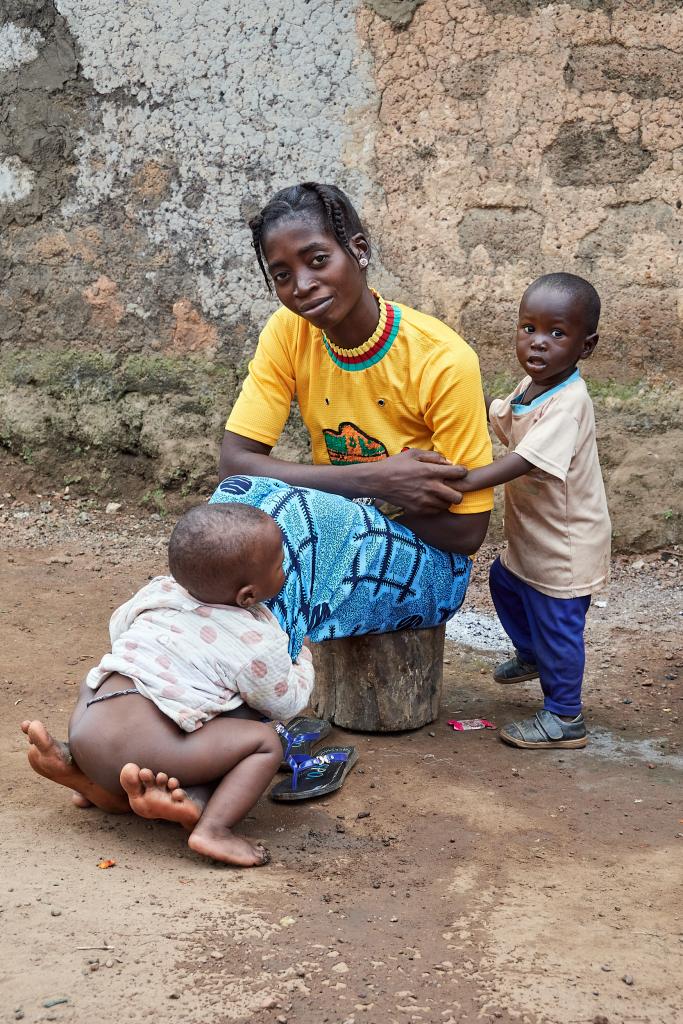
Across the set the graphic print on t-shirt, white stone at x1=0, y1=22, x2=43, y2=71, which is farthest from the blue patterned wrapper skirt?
white stone at x1=0, y1=22, x2=43, y2=71

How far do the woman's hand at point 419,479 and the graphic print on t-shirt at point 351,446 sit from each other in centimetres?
16

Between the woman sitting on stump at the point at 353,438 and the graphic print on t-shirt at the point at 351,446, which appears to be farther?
the graphic print on t-shirt at the point at 351,446

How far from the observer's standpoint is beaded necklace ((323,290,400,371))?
3.06 metres

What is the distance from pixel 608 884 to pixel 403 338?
1.51 meters

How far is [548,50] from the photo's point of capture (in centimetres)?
443

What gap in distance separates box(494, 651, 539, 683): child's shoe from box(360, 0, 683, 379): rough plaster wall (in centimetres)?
165

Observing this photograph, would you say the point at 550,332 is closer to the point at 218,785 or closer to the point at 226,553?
the point at 226,553

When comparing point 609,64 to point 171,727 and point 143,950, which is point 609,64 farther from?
point 143,950

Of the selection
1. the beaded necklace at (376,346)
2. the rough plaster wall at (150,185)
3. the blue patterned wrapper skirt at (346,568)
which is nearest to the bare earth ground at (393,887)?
the blue patterned wrapper skirt at (346,568)

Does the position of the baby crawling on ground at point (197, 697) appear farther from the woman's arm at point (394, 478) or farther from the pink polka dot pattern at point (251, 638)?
the woman's arm at point (394, 478)

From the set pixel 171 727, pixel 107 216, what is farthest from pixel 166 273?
pixel 171 727

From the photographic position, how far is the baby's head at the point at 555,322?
10.0 ft

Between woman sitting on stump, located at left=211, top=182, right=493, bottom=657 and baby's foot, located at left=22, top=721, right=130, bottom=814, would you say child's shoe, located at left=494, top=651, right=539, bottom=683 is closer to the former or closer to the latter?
woman sitting on stump, located at left=211, top=182, right=493, bottom=657

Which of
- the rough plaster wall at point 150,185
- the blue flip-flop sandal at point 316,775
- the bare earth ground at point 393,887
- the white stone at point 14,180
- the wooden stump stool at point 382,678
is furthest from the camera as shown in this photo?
the white stone at point 14,180
